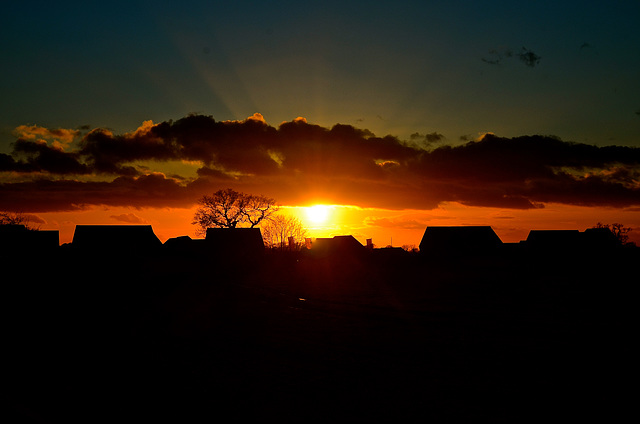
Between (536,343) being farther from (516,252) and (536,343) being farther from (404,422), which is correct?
(516,252)

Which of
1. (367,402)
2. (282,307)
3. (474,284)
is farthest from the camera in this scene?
(474,284)

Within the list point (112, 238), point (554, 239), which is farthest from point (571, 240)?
point (112, 238)

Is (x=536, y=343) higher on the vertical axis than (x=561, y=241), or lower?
lower

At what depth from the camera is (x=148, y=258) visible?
63.1 meters

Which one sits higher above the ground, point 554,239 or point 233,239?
point 554,239

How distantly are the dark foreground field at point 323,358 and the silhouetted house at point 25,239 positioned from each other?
41164 mm

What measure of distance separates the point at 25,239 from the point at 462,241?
5909 centimetres

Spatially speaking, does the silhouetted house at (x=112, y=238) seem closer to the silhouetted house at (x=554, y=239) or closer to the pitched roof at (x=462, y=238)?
the pitched roof at (x=462, y=238)

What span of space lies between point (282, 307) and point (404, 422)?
1540cm

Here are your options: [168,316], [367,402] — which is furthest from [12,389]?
[168,316]

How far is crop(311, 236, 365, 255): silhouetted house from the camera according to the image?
91100mm

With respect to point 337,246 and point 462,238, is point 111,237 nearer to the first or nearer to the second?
point 337,246

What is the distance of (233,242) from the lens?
7306 cm

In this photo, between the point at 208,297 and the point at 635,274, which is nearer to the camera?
the point at 208,297
